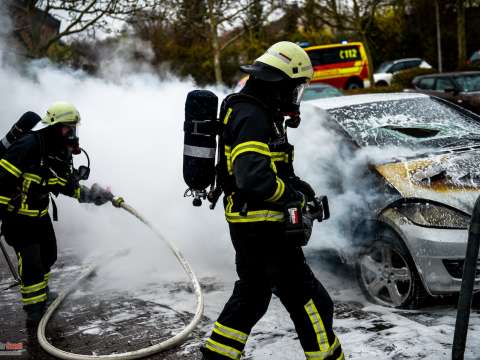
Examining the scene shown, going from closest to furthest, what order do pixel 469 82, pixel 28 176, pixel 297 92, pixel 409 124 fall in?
pixel 297 92 < pixel 28 176 < pixel 409 124 < pixel 469 82

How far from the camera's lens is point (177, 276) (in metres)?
5.33

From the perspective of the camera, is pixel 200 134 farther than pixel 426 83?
No

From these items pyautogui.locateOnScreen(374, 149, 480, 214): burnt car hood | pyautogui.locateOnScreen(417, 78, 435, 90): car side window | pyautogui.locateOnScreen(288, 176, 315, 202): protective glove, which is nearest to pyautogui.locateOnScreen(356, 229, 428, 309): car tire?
pyautogui.locateOnScreen(374, 149, 480, 214): burnt car hood

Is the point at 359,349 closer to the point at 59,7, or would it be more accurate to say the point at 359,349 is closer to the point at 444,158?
the point at 444,158

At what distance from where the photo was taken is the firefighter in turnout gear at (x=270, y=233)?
115 inches

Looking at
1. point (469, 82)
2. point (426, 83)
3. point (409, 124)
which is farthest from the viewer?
point (426, 83)

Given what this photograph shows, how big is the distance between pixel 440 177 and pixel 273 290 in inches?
62.8

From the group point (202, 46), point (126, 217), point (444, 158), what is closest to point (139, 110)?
point (126, 217)

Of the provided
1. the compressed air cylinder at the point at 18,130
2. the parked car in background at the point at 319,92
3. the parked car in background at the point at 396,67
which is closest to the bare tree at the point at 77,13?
the parked car in background at the point at 319,92

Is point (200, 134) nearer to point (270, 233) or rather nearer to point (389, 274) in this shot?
point (270, 233)

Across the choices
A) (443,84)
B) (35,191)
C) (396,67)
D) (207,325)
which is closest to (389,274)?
(207,325)

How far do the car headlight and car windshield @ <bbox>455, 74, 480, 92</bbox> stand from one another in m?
9.84

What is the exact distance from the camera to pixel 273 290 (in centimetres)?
306

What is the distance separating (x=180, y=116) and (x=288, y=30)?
32.0 meters
